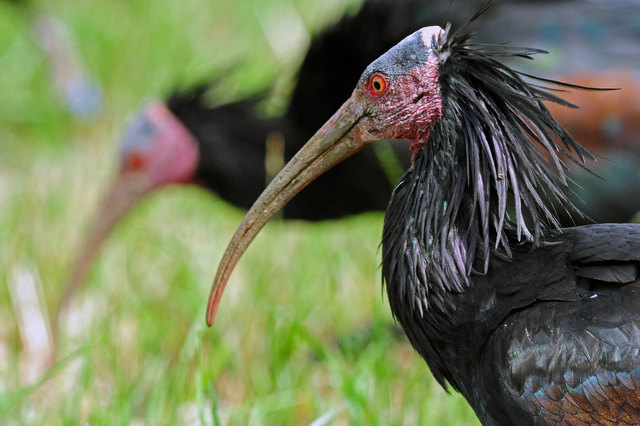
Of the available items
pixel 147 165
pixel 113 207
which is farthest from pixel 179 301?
pixel 147 165

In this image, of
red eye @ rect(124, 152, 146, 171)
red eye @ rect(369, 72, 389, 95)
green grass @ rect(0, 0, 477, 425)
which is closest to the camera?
red eye @ rect(369, 72, 389, 95)

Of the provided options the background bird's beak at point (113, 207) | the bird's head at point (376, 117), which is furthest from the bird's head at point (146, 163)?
the bird's head at point (376, 117)

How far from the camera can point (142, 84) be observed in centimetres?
669

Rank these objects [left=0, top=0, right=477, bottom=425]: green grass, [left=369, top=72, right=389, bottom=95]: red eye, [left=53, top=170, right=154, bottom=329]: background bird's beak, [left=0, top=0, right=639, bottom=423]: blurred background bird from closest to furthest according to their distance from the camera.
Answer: [left=369, top=72, right=389, bottom=95]: red eye, [left=0, top=0, right=477, bottom=425]: green grass, [left=0, top=0, right=639, bottom=423]: blurred background bird, [left=53, top=170, right=154, bottom=329]: background bird's beak

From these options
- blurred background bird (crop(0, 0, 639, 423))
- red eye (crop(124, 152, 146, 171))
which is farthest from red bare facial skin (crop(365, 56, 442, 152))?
red eye (crop(124, 152, 146, 171))

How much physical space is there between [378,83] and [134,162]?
262 centimetres

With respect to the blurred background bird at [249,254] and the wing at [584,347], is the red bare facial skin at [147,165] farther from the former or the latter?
the wing at [584,347]

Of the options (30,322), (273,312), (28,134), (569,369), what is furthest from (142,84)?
(569,369)

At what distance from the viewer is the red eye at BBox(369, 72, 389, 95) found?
2.54m

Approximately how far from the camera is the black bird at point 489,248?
2299 millimetres

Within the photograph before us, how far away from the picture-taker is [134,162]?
4.92 meters

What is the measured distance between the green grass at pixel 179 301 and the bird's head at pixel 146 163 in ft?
0.56

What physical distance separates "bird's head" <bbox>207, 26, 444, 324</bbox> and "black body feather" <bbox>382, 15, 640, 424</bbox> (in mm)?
41

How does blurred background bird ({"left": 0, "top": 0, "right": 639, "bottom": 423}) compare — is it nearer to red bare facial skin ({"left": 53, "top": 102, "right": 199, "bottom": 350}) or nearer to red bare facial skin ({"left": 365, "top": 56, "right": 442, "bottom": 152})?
red bare facial skin ({"left": 53, "top": 102, "right": 199, "bottom": 350})
